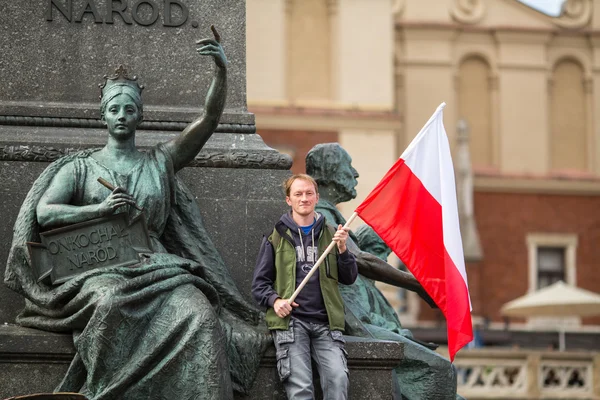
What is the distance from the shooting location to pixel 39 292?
734 centimetres

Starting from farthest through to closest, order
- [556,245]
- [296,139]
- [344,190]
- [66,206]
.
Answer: [556,245] < [296,139] < [344,190] < [66,206]

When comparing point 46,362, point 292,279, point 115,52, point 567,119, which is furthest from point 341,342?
point 567,119

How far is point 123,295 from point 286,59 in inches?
1401

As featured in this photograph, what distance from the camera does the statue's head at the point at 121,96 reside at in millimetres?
7527

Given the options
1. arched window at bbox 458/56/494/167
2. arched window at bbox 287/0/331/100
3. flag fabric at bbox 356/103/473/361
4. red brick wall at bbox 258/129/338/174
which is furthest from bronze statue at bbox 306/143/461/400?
arched window at bbox 458/56/494/167

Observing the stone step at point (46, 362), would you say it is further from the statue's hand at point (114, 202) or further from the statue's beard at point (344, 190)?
the statue's beard at point (344, 190)

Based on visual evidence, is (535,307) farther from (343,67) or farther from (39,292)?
(39,292)

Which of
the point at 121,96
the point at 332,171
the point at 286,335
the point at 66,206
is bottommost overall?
the point at 286,335

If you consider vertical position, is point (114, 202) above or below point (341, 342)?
above

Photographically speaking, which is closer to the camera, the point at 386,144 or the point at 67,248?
the point at 67,248

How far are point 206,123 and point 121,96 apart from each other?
16.2 inches

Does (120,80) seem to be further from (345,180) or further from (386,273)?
(386,273)

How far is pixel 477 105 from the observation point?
4753 centimetres

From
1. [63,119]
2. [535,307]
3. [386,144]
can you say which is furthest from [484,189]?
[63,119]
